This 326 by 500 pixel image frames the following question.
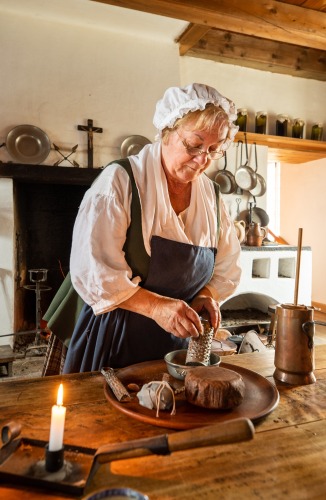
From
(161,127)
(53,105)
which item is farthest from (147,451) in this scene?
(53,105)

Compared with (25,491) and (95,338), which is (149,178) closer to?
(95,338)

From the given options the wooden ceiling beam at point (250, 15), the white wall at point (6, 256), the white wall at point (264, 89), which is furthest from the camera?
the white wall at point (264, 89)

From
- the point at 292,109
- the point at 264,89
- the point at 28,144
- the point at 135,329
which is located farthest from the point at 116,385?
the point at 292,109

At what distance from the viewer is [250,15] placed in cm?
297

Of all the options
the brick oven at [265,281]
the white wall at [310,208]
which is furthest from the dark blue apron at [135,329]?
the white wall at [310,208]

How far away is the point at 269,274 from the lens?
14.4 ft

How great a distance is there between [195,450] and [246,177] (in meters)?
4.31

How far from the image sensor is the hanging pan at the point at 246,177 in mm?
4707

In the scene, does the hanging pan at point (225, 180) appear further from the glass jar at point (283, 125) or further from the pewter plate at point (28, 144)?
the pewter plate at point (28, 144)

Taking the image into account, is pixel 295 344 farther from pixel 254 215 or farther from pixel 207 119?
pixel 254 215

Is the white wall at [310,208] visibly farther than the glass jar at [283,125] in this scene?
Yes

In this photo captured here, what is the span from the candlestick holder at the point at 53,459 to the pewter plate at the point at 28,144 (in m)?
3.40

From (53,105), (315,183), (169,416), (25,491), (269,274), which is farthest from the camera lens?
(315,183)

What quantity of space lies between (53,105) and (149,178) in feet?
9.61
